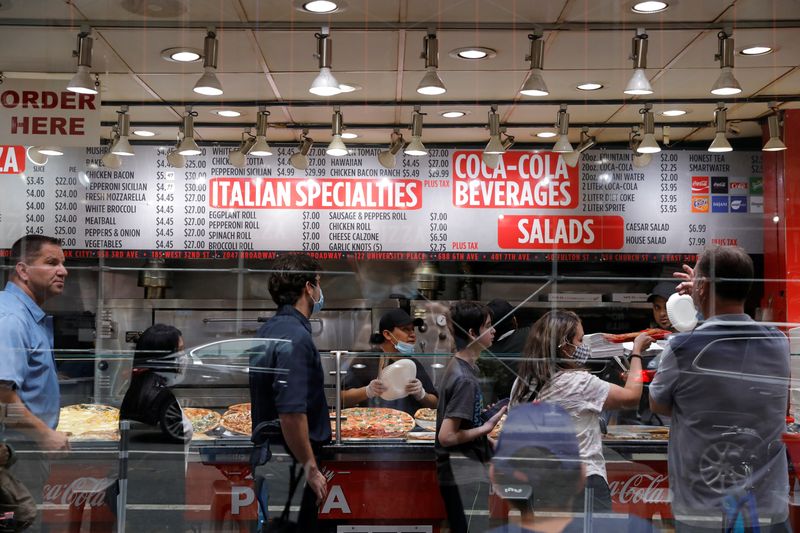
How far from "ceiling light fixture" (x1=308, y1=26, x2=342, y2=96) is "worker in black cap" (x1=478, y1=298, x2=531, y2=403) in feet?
3.78

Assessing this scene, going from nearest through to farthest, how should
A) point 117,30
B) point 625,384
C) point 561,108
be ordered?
point 625,384
point 117,30
point 561,108

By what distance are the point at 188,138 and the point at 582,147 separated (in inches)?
71.7

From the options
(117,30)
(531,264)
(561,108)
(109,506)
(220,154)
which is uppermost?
(117,30)

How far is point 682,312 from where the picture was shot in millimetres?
3289

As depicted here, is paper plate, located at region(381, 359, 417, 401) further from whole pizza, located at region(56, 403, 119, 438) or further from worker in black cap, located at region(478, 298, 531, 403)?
whole pizza, located at region(56, 403, 119, 438)

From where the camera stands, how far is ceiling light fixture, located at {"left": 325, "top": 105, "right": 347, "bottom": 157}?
12.2 feet

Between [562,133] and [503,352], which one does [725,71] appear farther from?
[503,352]

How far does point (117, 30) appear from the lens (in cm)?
367

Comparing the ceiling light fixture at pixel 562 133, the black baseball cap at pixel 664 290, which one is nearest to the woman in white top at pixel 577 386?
the black baseball cap at pixel 664 290

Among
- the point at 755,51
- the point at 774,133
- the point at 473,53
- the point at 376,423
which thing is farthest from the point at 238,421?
the point at 755,51

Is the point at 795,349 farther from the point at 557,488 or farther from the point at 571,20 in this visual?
the point at 571,20

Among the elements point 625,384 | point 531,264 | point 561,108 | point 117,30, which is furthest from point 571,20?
point 117,30

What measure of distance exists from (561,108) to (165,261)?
6.50ft

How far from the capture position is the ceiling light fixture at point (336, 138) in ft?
12.2
